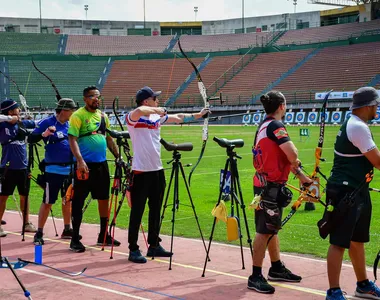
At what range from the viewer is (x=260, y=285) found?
6191 mm

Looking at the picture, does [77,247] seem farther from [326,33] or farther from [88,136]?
[326,33]

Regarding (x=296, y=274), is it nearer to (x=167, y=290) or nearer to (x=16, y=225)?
(x=167, y=290)

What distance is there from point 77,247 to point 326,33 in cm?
6547

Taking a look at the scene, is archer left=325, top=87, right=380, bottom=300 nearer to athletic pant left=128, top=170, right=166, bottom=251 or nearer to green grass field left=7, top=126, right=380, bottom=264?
green grass field left=7, top=126, right=380, bottom=264

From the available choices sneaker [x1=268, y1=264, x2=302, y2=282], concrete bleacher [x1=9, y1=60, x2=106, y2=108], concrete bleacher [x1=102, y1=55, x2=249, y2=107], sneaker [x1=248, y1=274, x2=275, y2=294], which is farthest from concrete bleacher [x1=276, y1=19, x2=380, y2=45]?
sneaker [x1=248, y1=274, x2=275, y2=294]

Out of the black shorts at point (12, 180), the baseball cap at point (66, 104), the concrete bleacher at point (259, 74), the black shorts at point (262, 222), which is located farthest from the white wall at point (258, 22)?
the black shorts at point (262, 222)

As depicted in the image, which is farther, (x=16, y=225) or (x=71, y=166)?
(x=16, y=225)

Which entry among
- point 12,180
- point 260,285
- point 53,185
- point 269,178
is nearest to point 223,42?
point 12,180

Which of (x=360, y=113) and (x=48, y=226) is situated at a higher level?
(x=360, y=113)

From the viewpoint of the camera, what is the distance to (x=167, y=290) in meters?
6.36

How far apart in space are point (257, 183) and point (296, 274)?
3.55 feet

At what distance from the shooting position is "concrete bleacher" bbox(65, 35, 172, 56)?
78.2 meters

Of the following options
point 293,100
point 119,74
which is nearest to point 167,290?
point 293,100

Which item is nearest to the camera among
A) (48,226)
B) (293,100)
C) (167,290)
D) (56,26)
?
(167,290)
